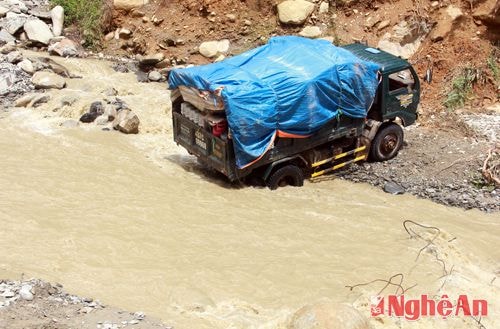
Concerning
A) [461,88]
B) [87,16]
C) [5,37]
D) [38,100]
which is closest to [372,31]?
[461,88]

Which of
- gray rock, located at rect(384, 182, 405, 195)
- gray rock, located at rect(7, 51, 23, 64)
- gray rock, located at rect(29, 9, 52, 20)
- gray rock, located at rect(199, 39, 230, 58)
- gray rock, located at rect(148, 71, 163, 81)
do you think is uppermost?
gray rock, located at rect(29, 9, 52, 20)

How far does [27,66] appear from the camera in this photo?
17.6 m

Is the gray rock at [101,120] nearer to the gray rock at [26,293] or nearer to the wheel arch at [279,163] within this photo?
the wheel arch at [279,163]

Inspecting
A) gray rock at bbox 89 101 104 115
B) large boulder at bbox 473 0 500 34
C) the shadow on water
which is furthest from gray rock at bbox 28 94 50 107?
large boulder at bbox 473 0 500 34

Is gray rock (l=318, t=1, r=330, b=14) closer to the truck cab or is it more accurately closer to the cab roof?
the truck cab

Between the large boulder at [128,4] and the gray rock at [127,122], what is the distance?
6.60 m

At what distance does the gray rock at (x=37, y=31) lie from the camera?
20.1 m

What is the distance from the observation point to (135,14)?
20.5m

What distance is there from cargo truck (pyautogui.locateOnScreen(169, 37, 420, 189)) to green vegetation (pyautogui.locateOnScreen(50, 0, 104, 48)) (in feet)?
29.8

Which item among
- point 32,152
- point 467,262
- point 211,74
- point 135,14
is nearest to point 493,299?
point 467,262

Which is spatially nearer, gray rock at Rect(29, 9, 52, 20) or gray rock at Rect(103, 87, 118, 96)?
gray rock at Rect(103, 87, 118, 96)

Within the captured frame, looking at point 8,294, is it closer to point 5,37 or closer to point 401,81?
point 401,81

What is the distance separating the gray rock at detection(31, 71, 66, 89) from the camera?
1702cm

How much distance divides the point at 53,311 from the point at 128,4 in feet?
Result: 48.4
